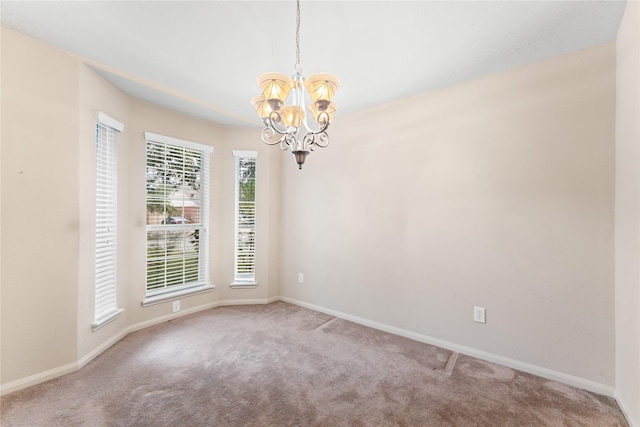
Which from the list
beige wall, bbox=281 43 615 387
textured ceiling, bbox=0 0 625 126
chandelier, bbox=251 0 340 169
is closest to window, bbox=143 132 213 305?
textured ceiling, bbox=0 0 625 126

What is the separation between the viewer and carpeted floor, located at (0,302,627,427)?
5.68 feet

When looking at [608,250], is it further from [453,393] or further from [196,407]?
[196,407]

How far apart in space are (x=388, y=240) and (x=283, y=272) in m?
1.73

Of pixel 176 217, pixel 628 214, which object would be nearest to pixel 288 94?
pixel 628 214

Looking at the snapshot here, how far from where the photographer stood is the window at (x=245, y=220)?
3902mm

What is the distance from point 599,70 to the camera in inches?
78.5

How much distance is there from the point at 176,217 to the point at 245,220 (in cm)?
87

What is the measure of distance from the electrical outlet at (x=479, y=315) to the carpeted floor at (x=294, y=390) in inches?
13.6

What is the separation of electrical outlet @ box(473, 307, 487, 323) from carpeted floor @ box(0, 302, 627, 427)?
345 mm

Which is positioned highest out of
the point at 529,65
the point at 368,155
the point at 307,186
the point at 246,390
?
the point at 529,65

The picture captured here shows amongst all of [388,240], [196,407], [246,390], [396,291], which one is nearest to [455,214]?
[388,240]

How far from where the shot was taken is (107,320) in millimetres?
2586

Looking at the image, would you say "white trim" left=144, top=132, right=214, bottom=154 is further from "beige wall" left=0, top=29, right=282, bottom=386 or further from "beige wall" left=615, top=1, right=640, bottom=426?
"beige wall" left=615, top=1, right=640, bottom=426

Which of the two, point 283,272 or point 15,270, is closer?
point 15,270
